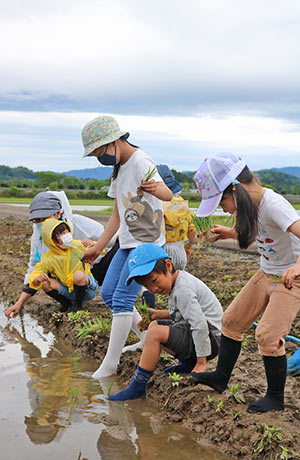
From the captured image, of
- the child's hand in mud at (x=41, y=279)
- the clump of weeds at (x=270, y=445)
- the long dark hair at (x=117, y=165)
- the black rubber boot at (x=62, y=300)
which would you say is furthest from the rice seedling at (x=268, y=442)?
the black rubber boot at (x=62, y=300)

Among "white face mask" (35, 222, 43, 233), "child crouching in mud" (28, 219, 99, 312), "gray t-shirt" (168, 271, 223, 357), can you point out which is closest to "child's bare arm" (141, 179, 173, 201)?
"gray t-shirt" (168, 271, 223, 357)

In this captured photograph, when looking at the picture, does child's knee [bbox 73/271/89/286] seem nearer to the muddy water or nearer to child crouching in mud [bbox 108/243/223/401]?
the muddy water

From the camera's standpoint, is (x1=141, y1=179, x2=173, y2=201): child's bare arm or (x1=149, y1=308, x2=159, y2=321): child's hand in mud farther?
(x1=149, y1=308, x2=159, y2=321): child's hand in mud

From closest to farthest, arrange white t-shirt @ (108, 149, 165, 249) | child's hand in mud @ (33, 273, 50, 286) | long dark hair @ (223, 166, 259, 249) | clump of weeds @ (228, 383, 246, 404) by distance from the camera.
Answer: long dark hair @ (223, 166, 259, 249)
clump of weeds @ (228, 383, 246, 404)
white t-shirt @ (108, 149, 165, 249)
child's hand in mud @ (33, 273, 50, 286)

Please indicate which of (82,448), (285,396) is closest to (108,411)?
(82,448)

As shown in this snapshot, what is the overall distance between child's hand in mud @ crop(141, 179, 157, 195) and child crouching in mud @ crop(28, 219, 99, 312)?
1918 mm

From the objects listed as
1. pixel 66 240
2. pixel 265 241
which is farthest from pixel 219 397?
pixel 66 240

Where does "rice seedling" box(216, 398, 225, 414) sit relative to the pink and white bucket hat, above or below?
below

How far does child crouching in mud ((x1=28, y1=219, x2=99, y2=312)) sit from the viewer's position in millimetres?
5629

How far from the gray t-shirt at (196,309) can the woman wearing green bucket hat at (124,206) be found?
42 cm

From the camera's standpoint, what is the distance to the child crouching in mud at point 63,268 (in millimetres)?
5629

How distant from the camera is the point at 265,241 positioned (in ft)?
11.1

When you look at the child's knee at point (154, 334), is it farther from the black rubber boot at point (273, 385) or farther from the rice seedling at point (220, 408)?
the black rubber boot at point (273, 385)

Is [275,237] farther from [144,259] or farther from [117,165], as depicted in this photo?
[117,165]
